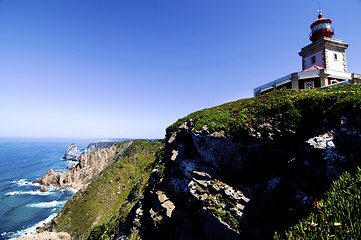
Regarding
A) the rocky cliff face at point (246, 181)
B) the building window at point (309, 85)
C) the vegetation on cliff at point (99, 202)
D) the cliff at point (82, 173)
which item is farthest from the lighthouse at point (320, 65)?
the cliff at point (82, 173)

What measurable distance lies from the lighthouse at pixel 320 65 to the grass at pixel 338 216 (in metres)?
17.4

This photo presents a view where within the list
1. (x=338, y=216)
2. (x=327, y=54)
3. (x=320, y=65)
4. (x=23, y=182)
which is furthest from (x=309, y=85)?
(x=23, y=182)

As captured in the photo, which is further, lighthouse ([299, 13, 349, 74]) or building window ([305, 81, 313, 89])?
lighthouse ([299, 13, 349, 74])

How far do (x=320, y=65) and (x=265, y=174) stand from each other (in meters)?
26.6

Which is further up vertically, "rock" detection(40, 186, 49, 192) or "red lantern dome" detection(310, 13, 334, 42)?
"red lantern dome" detection(310, 13, 334, 42)

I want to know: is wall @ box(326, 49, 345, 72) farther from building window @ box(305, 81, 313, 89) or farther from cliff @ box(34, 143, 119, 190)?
cliff @ box(34, 143, 119, 190)

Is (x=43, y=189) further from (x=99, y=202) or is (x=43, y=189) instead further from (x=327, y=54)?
(x=327, y=54)

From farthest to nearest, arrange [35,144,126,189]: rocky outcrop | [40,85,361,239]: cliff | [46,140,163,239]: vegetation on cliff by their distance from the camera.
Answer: [35,144,126,189]: rocky outcrop, [46,140,163,239]: vegetation on cliff, [40,85,361,239]: cliff

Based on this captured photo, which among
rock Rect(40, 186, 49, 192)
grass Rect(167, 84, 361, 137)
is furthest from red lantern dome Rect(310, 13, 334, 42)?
rock Rect(40, 186, 49, 192)

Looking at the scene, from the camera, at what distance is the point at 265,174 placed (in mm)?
11672

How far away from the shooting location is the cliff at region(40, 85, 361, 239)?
667 cm

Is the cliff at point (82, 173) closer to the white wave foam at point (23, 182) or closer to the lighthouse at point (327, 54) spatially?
the white wave foam at point (23, 182)

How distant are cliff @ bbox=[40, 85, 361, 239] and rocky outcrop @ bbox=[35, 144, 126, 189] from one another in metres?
99.4

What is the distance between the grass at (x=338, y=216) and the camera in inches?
180
